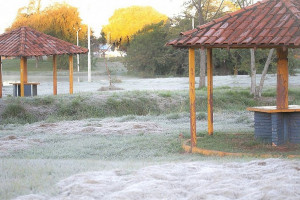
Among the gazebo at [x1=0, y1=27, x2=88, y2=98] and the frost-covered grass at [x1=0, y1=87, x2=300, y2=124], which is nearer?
the frost-covered grass at [x1=0, y1=87, x2=300, y2=124]

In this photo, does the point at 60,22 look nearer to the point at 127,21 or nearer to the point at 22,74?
the point at 127,21

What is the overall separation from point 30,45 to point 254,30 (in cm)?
1499

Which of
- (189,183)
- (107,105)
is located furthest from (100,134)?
(189,183)

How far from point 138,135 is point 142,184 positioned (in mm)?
8105

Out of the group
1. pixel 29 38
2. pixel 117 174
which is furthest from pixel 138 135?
pixel 29 38

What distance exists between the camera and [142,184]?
7.07m

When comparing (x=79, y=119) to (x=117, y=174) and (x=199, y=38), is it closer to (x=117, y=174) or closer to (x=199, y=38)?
(x=199, y=38)

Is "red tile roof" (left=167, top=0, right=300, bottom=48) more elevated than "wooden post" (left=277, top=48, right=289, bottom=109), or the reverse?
"red tile roof" (left=167, top=0, right=300, bottom=48)

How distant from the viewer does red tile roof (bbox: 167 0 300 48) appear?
11609 mm

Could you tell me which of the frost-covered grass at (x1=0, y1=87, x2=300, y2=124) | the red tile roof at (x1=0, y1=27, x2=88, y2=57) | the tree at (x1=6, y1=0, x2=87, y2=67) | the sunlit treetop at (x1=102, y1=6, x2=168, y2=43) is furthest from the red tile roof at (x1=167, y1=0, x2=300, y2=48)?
the sunlit treetop at (x1=102, y1=6, x2=168, y2=43)

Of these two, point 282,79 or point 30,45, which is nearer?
point 282,79

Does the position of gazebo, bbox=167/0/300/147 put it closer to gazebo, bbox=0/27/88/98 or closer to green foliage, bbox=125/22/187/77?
gazebo, bbox=0/27/88/98

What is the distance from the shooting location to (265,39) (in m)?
11.6

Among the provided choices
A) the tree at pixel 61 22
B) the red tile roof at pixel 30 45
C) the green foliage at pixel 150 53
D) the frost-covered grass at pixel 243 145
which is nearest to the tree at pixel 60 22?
the tree at pixel 61 22
